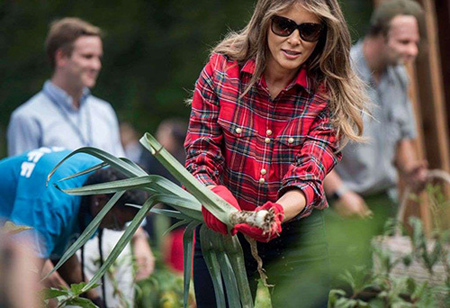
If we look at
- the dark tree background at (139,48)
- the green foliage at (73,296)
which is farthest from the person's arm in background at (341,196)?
the dark tree background at (139,48)

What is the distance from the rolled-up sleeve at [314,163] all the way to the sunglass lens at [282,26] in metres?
0.24

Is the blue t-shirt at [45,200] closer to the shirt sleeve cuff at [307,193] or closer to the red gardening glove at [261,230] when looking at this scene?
the shirt sleeve cuff at [307,193]

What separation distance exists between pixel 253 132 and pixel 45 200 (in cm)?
103

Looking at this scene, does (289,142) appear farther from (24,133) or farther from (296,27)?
(24,133)

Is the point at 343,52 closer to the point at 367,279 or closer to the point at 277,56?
the point at 277,56

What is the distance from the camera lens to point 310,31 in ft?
9.00

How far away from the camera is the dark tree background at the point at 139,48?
9250 millimetres

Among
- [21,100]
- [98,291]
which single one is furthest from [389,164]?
[21,100]

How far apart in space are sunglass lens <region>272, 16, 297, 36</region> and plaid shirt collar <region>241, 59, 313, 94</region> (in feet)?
0.43

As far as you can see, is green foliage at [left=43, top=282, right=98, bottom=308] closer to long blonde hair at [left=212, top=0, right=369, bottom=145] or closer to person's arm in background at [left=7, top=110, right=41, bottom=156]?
long blonde hair at [left=212, top=0, right=369, bottom=145]

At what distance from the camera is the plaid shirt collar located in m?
2.81

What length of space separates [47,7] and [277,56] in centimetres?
672

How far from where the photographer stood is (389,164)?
4875 millimetres

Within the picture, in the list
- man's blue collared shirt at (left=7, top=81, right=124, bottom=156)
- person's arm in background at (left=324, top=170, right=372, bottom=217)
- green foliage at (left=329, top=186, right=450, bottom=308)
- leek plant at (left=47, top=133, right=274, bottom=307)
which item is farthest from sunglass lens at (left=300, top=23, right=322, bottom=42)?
man's blue collared shirt at (left=7, top=81, right=124, bottom=156)
